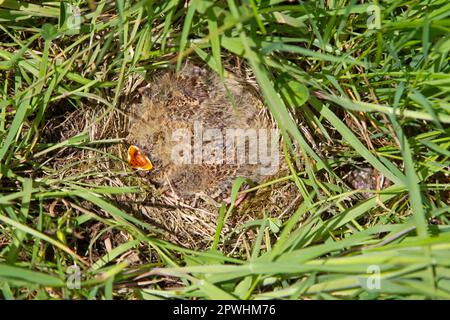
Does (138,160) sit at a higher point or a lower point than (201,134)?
lower

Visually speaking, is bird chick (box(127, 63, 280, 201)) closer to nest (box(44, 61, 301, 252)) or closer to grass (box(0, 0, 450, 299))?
nest (box(44, 61, 301, 252))

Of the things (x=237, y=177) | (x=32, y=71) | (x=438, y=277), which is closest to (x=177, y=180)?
(x=237, y=177)

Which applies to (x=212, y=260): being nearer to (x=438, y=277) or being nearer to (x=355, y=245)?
(x=355, y=245)

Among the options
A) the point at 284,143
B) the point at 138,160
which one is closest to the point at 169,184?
the point at 138,160

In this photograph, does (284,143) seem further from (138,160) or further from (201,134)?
(138,160)

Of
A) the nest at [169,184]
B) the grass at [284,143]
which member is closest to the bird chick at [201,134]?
the nest at [169,184]

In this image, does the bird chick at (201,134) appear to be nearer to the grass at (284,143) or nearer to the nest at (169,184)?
the nest at (169,184)

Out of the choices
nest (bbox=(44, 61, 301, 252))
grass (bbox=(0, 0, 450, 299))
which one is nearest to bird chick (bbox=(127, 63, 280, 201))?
nest (bbox=(44, 61, 301, 252))
